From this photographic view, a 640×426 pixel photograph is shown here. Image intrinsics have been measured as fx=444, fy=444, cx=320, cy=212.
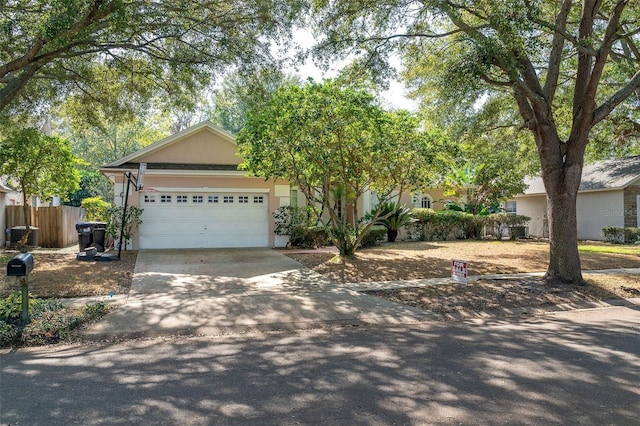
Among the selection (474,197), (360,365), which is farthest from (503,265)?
(474,197)

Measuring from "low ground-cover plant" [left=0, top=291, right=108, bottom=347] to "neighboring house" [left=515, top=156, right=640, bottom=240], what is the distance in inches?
918

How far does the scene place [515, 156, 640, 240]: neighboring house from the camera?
21609 millimetres

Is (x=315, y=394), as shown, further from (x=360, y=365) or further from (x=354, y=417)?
(x=360, y=365)

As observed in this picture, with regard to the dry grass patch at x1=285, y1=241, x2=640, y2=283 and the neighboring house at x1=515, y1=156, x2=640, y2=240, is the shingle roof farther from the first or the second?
the dry grass patch at x1=285, y1=241, x2=640, y2=283

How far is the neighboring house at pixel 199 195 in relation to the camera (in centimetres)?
1692

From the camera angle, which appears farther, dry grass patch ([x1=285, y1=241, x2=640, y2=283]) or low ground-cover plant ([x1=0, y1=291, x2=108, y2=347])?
dry grass patch ([x1=285, y1=241, x2=640, y2=283])

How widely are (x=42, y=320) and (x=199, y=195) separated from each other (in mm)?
10878

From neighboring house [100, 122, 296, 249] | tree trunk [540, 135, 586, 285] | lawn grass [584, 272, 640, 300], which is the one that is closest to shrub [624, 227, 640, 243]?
lawn grass [584, 272, 640, 300]

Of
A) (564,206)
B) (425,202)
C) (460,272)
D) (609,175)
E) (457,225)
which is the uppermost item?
(609,175)

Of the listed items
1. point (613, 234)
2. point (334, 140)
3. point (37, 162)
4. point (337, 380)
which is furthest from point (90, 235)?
point (613, 234)

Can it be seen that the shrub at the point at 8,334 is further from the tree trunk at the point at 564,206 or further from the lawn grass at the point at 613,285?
the lawn grass at the point at 613,285

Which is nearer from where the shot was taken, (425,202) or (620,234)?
(620,234)

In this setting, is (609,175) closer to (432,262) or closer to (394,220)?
(394,220)

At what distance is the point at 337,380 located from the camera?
4.66 m
